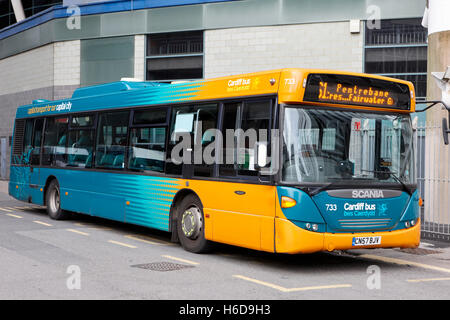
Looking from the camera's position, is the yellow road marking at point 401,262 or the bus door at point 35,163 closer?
the yellow road marking at point 401,262

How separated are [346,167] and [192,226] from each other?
278 cm

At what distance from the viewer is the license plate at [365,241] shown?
826cm

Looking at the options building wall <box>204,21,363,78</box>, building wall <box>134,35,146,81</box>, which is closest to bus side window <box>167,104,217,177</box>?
building wall <box>204,21,363,78</box>

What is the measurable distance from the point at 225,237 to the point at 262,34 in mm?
13863

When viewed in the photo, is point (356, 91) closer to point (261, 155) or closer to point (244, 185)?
point (261, 155)

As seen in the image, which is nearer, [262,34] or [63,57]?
[262,34]

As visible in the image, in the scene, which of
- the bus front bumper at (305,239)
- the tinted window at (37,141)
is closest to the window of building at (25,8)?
the tinted window at (37,141)

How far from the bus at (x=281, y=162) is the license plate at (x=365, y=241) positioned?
14 millimetres

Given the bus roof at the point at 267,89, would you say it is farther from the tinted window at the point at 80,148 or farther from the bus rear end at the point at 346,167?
the tinted window at the point at 80,148

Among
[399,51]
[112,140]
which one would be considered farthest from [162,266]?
[399,51]

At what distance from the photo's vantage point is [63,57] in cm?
2708

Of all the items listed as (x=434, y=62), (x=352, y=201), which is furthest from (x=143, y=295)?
(x=434, y=62)

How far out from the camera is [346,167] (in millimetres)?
8328

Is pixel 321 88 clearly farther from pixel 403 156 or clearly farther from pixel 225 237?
pixel 225 237
